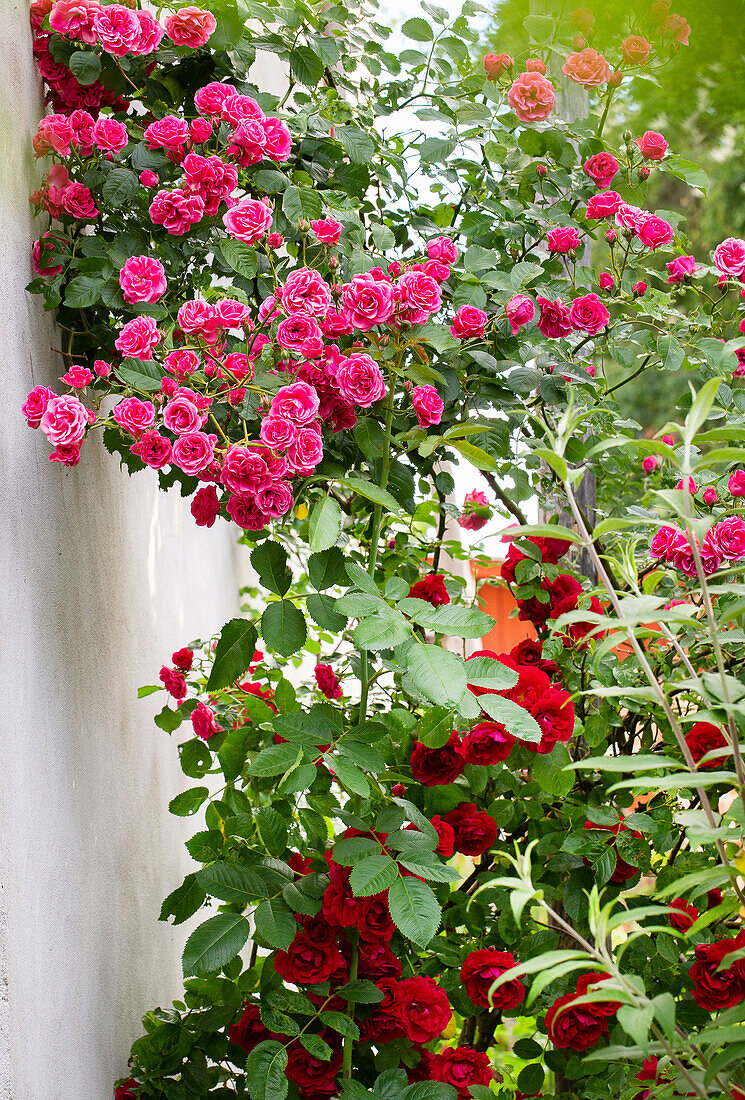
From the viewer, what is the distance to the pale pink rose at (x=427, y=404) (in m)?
1.27

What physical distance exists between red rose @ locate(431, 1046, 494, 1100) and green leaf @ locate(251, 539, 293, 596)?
2.40 ft

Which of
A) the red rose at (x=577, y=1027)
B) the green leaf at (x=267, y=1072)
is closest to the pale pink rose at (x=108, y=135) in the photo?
the green leaf at (x=267, y=1072)

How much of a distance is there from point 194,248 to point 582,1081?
149 cm

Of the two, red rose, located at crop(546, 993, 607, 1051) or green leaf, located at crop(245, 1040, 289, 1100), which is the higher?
green leaf, located at crop(245, 1040, 289, 1100)

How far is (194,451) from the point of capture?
1149 millimetres

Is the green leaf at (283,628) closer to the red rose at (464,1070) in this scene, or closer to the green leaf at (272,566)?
the green leaf at (272,566)

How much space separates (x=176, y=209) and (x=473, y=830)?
3.36 ft

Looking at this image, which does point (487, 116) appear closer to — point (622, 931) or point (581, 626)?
point (581, 626)

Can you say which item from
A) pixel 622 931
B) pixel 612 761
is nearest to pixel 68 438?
pixel 612 761

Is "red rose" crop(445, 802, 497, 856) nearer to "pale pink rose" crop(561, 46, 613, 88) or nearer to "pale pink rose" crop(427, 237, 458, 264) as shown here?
"pale pink rose" crop(427, 237, 458, 264)

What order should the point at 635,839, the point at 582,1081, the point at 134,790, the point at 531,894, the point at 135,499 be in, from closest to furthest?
the point at 531,894
the point at 635,839
the point at 582,1081
the point at 134,790
the point at 135,499

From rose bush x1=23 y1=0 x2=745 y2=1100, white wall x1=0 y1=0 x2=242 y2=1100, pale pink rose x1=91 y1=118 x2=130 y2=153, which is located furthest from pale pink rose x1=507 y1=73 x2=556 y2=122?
white wall x1=0 y1=0 x2=242 y2=1100

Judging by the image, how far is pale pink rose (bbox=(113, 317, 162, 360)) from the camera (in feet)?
3.93

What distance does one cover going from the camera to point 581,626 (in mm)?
1483
